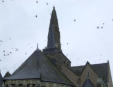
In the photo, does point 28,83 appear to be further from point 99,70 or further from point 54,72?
point 99,70

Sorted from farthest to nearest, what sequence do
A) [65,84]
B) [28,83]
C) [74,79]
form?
[74,79] < [65,84] < [28,83]

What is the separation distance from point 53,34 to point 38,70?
11.1 m

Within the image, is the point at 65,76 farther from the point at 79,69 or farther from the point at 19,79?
the point at 19,79

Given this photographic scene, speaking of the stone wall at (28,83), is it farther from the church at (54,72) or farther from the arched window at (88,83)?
the arched window at (88,83)

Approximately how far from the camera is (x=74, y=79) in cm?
6738

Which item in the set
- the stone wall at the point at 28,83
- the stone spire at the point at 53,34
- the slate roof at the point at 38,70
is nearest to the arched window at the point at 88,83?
the slate roof at the point at 38,70

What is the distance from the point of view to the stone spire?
68.2m

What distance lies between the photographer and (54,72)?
62.8 m

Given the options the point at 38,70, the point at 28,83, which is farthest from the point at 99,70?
the point at 28,83

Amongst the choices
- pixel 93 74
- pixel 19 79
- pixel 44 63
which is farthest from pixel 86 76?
pixel 19 79

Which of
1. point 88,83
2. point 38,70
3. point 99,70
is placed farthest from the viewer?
point 99,70

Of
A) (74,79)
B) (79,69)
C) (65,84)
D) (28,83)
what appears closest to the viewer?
(28,83)

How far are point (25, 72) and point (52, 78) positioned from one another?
432 cm

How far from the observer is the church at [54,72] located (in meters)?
59.1
